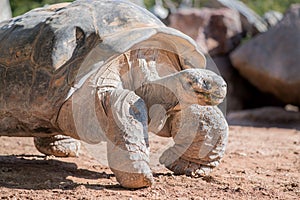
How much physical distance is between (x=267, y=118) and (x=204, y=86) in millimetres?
5409

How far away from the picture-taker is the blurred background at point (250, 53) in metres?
7.79

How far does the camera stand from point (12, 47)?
10.3 feet

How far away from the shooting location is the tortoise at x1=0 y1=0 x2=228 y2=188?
2748 millimetres

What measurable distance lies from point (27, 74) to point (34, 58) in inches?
3.7

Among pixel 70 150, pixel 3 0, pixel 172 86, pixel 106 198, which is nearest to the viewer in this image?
pixel 106 198

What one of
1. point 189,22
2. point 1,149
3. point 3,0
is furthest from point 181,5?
point 1,149

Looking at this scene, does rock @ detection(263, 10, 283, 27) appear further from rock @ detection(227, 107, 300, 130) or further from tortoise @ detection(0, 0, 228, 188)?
tortoise @ detection(0, 0, 228, 188)

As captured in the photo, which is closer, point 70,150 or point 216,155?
point 216,155

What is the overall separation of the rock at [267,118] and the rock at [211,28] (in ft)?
4.91

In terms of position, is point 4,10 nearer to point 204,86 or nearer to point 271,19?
point 271,19

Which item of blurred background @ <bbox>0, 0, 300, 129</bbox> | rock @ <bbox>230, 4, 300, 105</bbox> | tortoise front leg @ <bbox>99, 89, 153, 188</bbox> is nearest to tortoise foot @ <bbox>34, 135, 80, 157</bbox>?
tortoise front leg @ <bbox>99, 89, 153, 188</bbox>

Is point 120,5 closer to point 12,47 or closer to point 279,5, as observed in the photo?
point 12,47

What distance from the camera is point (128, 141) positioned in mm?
2695

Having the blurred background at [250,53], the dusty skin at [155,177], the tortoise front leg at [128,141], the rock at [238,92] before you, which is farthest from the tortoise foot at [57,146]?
the rock at [238,92]
